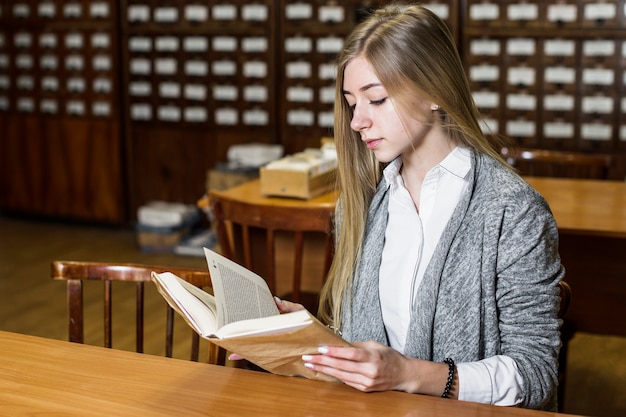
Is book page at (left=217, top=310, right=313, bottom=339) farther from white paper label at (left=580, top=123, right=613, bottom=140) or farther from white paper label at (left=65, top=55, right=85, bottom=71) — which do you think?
white paper label at (left=65, top=55, right=85, bottom=71)

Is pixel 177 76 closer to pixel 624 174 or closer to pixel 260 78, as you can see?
pixel 260 78

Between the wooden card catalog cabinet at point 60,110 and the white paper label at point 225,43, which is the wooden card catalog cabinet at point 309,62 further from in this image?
the wooden card catalog cabinet at point 60,110

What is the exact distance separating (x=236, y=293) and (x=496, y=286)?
19.0 inches

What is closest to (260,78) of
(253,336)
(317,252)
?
(317,252)

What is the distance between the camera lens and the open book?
1255 millimetres

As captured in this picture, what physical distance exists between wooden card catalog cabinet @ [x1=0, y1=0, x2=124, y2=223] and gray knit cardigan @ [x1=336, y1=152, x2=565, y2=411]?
470 cm

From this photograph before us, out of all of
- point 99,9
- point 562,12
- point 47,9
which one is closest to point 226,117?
point 99,9

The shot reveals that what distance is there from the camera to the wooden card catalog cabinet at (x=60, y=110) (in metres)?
5.96

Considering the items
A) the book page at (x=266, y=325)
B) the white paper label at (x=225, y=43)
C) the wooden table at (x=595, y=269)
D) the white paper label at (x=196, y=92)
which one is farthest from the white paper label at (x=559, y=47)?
the book page at (x=266, y=325)

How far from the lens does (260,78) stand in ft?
18.1

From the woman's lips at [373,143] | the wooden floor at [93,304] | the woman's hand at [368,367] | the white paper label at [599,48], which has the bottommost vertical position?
the wooden floor at [93,304]

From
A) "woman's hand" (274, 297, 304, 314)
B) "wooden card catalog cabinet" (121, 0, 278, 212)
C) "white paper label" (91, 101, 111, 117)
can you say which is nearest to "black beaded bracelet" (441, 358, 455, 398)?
"woman's hand" (274, 297, 304, 314)

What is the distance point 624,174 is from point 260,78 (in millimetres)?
2309

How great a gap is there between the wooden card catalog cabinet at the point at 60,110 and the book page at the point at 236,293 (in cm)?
470
